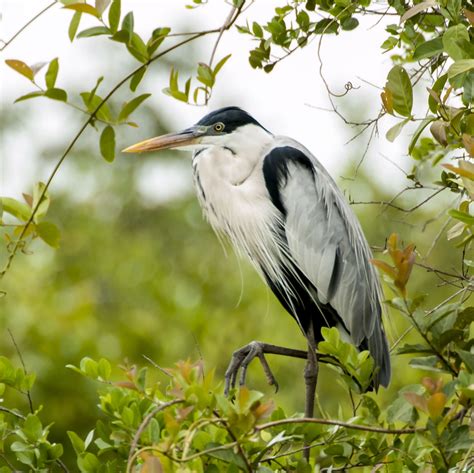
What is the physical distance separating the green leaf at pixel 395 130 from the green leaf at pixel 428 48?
0.12 metres

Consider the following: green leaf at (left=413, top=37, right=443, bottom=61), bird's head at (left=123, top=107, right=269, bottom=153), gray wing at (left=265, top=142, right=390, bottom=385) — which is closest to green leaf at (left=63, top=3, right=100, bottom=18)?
green leaf at (left=413, top=37, right=443, bottom=61)

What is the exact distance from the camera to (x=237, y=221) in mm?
2887

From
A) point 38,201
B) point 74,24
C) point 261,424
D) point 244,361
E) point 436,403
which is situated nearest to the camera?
point 436,403

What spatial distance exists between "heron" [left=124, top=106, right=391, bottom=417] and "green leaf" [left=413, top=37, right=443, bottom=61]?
1.26 meters

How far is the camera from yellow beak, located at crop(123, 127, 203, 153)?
2.53m

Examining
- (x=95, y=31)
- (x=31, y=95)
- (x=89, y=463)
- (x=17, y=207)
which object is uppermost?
(x=95, y=31)

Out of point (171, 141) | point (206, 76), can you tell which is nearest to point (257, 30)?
point (206, 76)

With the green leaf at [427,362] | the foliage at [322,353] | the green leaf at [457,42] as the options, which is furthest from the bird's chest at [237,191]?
the green leaf at [427,362]

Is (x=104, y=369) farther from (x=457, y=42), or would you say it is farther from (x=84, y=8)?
(x=457, y=42)

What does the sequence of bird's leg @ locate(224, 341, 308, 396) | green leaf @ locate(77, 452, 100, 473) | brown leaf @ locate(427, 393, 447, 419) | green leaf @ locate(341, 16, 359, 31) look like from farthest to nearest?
bird's leg @ locate(224, 341, 308, 396), green leaf @ locate(341, 16, 359, 31), green leaf @ locate(77, 452, 100, 473), brown leaf @ locate(427, 393, 447, 419)

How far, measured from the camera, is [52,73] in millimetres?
1649

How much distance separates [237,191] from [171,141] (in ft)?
0.98

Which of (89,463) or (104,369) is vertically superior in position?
(104,369)

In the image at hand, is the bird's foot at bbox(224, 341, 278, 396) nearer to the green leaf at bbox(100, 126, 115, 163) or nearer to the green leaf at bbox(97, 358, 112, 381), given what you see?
the green leaf at bbox(97, 358, 112, 381)
